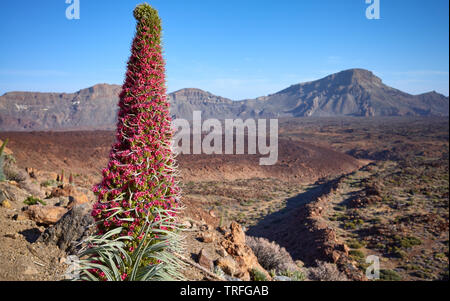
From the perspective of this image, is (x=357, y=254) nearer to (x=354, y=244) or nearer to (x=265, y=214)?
(x=354, y=244)

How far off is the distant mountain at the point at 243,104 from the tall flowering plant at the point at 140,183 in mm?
84591

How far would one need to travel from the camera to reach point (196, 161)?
3056 cm

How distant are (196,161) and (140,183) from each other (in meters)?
28.2

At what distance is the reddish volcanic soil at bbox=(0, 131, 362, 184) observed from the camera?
24612mm

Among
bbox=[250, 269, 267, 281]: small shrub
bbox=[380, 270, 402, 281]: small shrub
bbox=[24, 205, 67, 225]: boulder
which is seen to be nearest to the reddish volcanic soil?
bbox=[24, 205, 67, 225]: boulder

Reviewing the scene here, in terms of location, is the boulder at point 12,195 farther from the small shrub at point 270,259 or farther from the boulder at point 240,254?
the small shrub at point 270,259

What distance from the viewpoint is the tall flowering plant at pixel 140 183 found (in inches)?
93.6

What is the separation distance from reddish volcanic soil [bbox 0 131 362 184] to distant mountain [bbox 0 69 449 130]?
54802 mm

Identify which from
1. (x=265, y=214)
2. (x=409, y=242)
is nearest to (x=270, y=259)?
(x=409, y=242)

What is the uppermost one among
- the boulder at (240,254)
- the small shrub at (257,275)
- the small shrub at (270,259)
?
the boulder at (240,254)

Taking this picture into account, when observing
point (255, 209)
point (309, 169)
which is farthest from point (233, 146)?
point (255, 209)

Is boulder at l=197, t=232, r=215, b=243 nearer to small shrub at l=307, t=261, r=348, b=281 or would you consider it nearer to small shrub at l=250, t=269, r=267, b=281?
small shrub at l=250, t=269, r=267, b=281

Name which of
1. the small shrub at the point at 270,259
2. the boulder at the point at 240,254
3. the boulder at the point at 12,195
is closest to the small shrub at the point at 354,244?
the small shrub at the point at 270,259

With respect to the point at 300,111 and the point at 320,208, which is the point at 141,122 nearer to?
the point at 320,208
